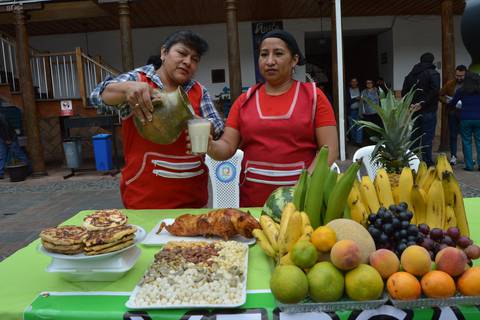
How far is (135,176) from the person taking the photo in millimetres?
2607

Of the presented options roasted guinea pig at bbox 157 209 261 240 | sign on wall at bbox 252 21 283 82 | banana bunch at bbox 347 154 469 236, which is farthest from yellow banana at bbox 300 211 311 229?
sign on wall at bbox 252 21 283 82

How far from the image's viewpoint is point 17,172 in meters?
9.15

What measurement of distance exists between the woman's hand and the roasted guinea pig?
54cm

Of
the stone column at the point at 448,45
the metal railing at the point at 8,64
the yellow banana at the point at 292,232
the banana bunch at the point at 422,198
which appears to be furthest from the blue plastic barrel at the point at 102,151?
the yellow banana at the point at 292,232

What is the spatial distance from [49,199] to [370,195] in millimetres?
6827

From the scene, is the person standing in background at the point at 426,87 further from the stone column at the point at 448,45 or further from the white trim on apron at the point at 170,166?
the white trim on apron at the point at 170,166

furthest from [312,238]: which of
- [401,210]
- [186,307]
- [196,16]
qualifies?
[196,16]

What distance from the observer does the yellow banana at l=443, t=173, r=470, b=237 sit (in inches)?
70.1

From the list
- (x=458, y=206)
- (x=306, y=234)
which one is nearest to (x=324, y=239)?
(x=306, y=234)

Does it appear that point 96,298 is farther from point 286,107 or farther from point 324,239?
point 286,107

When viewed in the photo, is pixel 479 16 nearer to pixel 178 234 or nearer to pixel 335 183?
pixel 335 183

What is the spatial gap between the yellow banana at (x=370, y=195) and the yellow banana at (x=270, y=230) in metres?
0.41

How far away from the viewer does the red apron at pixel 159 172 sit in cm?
253

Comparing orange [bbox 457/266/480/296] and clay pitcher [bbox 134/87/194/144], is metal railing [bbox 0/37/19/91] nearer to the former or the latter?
clay pitcher [bbox 134/87/194/144]
